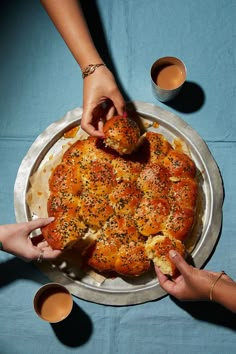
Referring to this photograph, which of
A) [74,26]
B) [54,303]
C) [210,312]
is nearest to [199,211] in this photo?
[210,312]

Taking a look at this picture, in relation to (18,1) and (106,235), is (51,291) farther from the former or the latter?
(18,1)

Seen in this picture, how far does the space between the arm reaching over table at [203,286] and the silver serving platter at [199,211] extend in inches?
6.8

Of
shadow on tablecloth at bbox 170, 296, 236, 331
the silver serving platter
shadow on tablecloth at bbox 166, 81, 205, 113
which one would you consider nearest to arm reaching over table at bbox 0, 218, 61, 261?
the silver serving platter

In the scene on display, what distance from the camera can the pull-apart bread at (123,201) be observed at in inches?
63.8

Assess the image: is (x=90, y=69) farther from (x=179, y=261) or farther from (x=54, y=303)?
(x=54, y=303)

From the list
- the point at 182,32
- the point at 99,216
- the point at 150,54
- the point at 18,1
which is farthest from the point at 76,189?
the point at 18,1

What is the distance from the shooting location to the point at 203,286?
1.60 metres

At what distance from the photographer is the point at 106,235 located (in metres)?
1.66

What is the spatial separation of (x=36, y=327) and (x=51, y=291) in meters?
0.23

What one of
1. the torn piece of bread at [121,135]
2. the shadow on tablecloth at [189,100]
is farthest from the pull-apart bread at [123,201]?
the shadow on tablecloth at [189,100]

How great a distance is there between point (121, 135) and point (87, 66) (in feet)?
1.26

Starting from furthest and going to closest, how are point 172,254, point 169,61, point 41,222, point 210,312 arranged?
1. point 169,61
2. point 210,312
3. point 41,222
4. point 172,254

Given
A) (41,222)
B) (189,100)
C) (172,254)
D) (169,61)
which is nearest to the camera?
(172,254)

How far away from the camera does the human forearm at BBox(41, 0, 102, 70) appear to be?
1731mm
